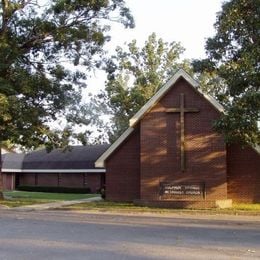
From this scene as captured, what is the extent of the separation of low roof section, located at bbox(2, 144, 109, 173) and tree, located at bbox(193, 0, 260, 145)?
26.8m

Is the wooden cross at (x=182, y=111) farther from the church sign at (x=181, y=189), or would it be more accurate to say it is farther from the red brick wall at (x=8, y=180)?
the red brick wall at (x=8, y=180)

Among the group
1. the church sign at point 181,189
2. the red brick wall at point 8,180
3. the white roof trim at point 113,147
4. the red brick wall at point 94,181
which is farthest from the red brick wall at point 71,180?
the church sign at point 181,189

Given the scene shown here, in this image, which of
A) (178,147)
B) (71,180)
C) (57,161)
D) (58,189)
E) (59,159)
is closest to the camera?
(178,147)

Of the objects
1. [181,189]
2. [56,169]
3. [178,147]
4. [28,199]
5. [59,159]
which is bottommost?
[28,199]

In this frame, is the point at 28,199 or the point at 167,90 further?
the point at 28,199

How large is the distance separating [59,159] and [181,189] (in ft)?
86.9

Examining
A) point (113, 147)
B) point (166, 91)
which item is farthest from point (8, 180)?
point (166, 91)

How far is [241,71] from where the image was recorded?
77.8 ft

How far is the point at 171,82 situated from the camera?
31031 millimetres

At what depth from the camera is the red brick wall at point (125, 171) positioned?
34.0 m

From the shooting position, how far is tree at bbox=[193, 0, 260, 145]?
2344cm

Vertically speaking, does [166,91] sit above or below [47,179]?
above

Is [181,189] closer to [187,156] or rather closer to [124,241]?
[187,156]

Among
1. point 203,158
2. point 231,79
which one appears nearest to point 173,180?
point 203,158
